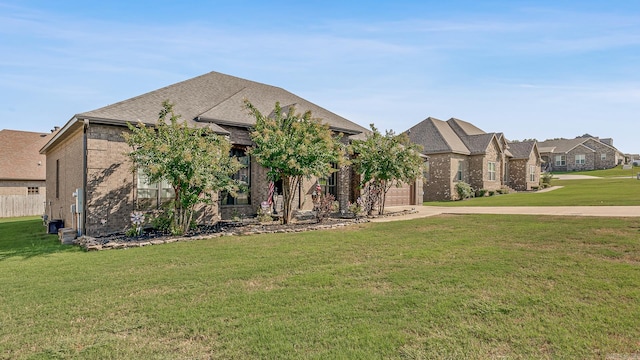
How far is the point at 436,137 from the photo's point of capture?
1164 inches

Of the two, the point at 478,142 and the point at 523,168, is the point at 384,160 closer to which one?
the point at 478,142

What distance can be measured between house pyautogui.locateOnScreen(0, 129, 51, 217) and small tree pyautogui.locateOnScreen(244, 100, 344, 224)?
2245 cm

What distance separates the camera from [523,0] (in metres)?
11.2

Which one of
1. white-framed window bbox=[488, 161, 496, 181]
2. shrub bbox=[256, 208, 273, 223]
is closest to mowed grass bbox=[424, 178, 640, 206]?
white-framed window bbox=[488, 161, 496, 181]

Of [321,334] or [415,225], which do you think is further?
[415,225]

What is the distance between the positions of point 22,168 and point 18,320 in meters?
29.1

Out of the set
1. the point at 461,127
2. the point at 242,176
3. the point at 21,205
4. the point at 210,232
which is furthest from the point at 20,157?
the point at 461,127

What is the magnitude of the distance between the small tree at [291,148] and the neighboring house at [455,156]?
645 inches

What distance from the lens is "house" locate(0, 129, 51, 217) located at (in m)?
25.5

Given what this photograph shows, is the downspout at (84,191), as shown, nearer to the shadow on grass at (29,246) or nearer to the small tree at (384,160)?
the shadow on grass at (29,246)

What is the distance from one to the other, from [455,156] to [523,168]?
1175 centimetres

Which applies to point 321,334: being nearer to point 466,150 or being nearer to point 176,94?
point 176,94

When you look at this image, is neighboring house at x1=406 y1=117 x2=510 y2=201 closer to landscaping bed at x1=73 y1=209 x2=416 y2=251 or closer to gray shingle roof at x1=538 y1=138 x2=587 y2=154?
landscaping bed at x1=73 y1=209 x2=416 y2=251

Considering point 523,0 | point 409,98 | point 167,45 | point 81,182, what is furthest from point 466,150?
point 81,182
